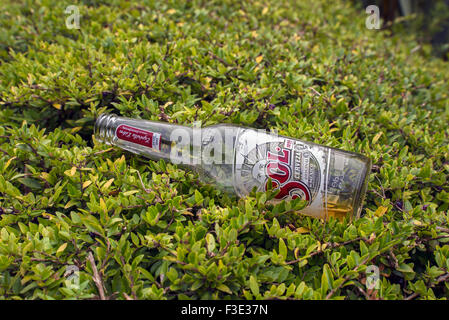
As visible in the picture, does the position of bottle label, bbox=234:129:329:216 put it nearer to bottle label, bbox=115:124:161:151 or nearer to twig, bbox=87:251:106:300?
bottle label, bbox=115:124:161:151

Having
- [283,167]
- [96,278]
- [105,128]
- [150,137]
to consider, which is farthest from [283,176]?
[105,128]

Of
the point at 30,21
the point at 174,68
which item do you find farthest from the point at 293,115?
the point at 30,21

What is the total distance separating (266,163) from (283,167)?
0.24ft

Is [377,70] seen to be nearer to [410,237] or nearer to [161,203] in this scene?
[410,237]

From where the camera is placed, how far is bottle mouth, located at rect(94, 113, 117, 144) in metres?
1.87

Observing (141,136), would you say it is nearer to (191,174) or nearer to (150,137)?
(150,137)

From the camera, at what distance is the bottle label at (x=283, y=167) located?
1.52 meters

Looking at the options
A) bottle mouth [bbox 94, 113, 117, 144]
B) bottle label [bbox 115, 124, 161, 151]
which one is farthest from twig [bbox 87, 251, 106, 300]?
bottle mouth [bbox 94, 113, 117, 144]

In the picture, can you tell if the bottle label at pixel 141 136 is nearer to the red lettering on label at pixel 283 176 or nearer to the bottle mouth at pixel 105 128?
the bottle mouth at pixel 105 128

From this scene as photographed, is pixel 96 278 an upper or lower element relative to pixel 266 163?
lower

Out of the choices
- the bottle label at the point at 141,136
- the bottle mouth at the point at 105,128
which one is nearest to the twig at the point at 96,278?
the bottle label at the point at 141,136

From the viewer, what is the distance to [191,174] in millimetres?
1766

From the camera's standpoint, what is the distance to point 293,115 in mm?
2158

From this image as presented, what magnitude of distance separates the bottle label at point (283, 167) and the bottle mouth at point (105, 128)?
2.27 ft
